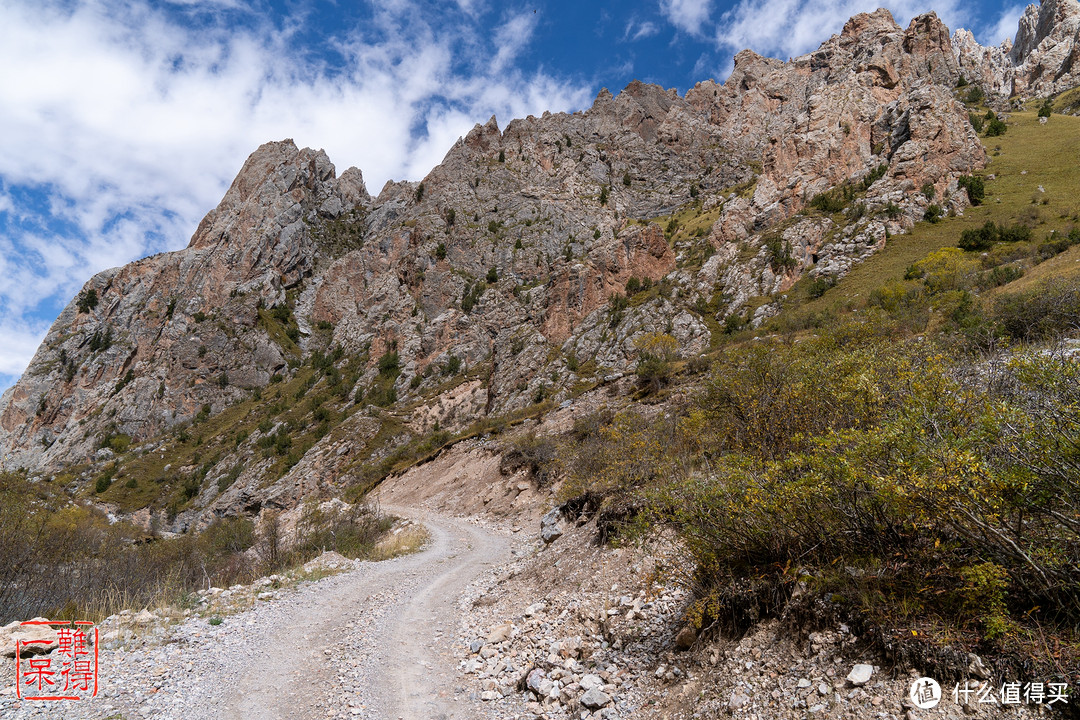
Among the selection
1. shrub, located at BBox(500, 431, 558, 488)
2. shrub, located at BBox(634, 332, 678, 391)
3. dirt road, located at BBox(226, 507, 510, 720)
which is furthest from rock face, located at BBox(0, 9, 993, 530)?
dirt road, located at BBox(226, 507, 510, 720)

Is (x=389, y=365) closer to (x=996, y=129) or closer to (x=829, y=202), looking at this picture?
(x=829, y=202)

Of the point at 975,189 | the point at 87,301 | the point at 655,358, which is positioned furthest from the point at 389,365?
the point at 87,301

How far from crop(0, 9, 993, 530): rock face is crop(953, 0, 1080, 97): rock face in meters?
32.3

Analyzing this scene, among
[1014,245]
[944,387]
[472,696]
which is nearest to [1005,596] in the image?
[944,387]

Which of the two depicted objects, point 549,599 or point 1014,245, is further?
point 1014,245

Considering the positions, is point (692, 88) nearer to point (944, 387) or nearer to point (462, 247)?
point (462, 247)

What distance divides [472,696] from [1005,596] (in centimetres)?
665

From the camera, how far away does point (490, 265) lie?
90312 mm

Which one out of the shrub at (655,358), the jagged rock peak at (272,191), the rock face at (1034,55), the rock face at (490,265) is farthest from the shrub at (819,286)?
the jagged rock peak at (272,191)

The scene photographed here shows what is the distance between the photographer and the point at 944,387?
541 cm

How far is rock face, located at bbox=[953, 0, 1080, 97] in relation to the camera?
103438mm

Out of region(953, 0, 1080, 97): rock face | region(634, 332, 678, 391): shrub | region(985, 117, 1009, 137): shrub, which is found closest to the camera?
region(634, 332, 678, 391): shrub

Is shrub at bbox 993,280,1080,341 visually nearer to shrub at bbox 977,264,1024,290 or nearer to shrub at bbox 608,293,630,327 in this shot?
shrub at bbox 977,264,1024,290

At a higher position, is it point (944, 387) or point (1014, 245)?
point (1014, 245)
